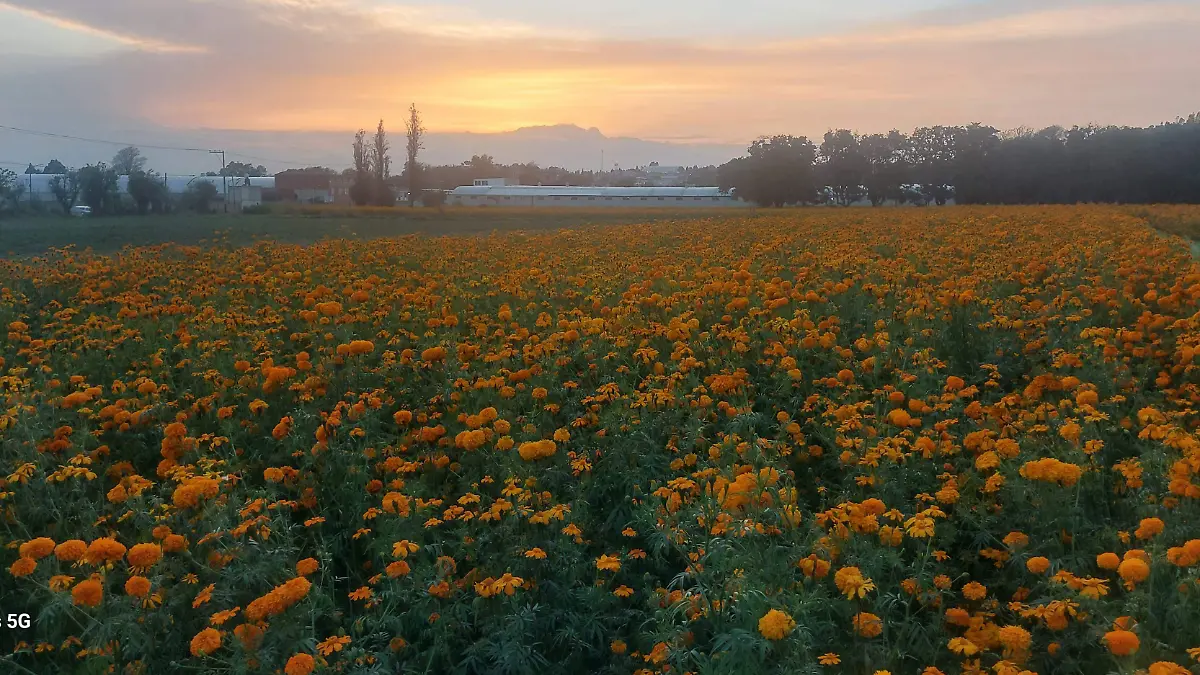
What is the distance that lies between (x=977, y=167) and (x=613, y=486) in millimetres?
57486

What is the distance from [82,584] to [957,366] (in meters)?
5.81

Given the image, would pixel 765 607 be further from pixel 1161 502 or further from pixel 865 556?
pixel 1161 502

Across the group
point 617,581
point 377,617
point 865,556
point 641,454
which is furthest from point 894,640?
point 377,617

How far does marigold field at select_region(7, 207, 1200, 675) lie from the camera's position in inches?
120

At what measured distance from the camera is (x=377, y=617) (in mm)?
3506

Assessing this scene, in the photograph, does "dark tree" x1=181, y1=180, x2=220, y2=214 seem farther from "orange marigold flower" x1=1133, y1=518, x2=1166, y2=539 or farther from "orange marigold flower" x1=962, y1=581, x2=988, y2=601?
"orange marigold flower" x1=1133, y1=518, x2=1166, y2=539

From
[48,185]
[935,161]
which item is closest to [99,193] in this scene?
[48,185]

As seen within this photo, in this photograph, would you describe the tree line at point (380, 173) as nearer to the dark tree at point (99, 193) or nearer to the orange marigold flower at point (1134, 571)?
the dark tree at point (99, 193)

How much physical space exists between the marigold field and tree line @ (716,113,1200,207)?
162 feet

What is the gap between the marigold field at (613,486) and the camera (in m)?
3.06

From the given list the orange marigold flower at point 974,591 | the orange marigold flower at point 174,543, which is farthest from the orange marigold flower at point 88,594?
the orange marigold flower at point 974,591

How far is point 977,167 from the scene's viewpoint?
181 ft

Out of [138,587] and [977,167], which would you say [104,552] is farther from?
[977,167]

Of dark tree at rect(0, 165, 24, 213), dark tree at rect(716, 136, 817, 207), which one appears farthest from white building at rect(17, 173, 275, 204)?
dark tree at rect(716, 136, 817, 207)
